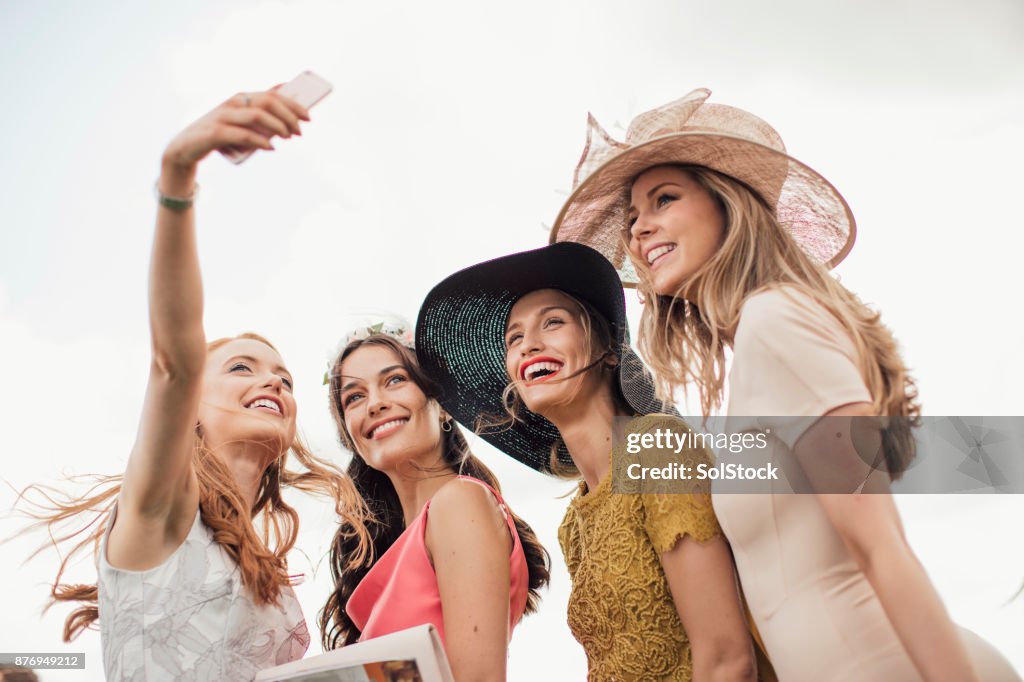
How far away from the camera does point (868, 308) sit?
2.25 metres

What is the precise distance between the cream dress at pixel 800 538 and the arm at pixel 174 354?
3.90ft

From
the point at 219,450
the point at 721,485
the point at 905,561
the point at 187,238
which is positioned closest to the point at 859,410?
the point at 905,561

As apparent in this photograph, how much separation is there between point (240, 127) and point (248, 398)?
50.8 inches

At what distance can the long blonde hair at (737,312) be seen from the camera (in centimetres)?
205

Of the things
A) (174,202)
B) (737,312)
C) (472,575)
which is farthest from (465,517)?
(174,202)

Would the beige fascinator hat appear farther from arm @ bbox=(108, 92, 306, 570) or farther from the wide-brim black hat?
arm @ bbox=(108, 92, 306, 570)

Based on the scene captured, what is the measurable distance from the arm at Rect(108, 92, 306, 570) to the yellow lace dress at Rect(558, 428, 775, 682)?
1.15m

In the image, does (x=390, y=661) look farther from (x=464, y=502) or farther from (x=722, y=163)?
(x=722, y=163)

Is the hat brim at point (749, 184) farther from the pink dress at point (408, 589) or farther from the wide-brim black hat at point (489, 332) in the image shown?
the pink dress at point (408, 589)

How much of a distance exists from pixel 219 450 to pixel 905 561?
208 cm

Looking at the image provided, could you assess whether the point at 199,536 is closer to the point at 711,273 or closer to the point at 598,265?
the point at 598,265

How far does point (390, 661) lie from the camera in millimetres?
2211

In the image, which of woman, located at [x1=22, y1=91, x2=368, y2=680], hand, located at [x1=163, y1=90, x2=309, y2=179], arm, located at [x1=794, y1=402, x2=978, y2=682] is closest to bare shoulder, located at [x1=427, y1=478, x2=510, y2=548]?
woman, located at [x1=22, y1=91, x2=368, y2=680]

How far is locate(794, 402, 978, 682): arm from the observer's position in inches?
66.5
